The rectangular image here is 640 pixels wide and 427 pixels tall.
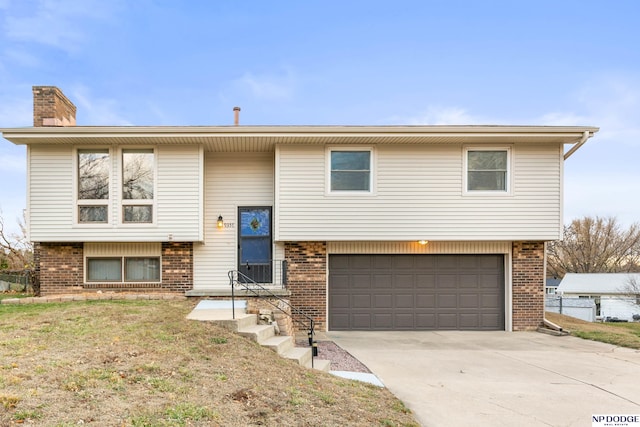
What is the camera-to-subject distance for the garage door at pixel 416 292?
34.3 ft

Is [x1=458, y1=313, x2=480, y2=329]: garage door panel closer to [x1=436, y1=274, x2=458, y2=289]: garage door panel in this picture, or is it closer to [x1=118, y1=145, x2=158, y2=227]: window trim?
[x1=436, y1=274, x2=458, y2=289]: garage door panel

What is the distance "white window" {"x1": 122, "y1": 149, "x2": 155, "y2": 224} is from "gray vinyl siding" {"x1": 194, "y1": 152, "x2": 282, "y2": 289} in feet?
4.56

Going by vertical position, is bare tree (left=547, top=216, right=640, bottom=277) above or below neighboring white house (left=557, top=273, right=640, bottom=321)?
above

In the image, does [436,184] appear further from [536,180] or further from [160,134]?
[160,134]

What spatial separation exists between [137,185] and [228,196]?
87.0 inches

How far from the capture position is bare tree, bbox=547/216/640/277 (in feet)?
130

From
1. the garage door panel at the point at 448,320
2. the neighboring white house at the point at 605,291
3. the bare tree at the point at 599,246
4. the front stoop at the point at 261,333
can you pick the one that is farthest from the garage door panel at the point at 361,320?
the bare tree at the point at 599,246

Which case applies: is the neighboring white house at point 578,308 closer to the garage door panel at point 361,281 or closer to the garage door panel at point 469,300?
the garage door panel at point 469,300

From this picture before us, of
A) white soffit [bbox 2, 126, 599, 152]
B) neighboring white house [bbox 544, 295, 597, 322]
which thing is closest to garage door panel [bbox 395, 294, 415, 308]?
white soffit [bbox 2, 126, 599, 152]

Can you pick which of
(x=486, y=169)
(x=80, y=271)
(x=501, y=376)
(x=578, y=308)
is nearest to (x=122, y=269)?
(x=80, y=271)

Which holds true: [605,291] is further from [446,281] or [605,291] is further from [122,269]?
[122,269]

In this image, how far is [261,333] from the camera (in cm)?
641

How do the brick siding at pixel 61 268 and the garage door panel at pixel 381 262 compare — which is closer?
the brick siding at pixel 61 268

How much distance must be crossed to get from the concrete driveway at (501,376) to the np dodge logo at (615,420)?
0.34 ft
